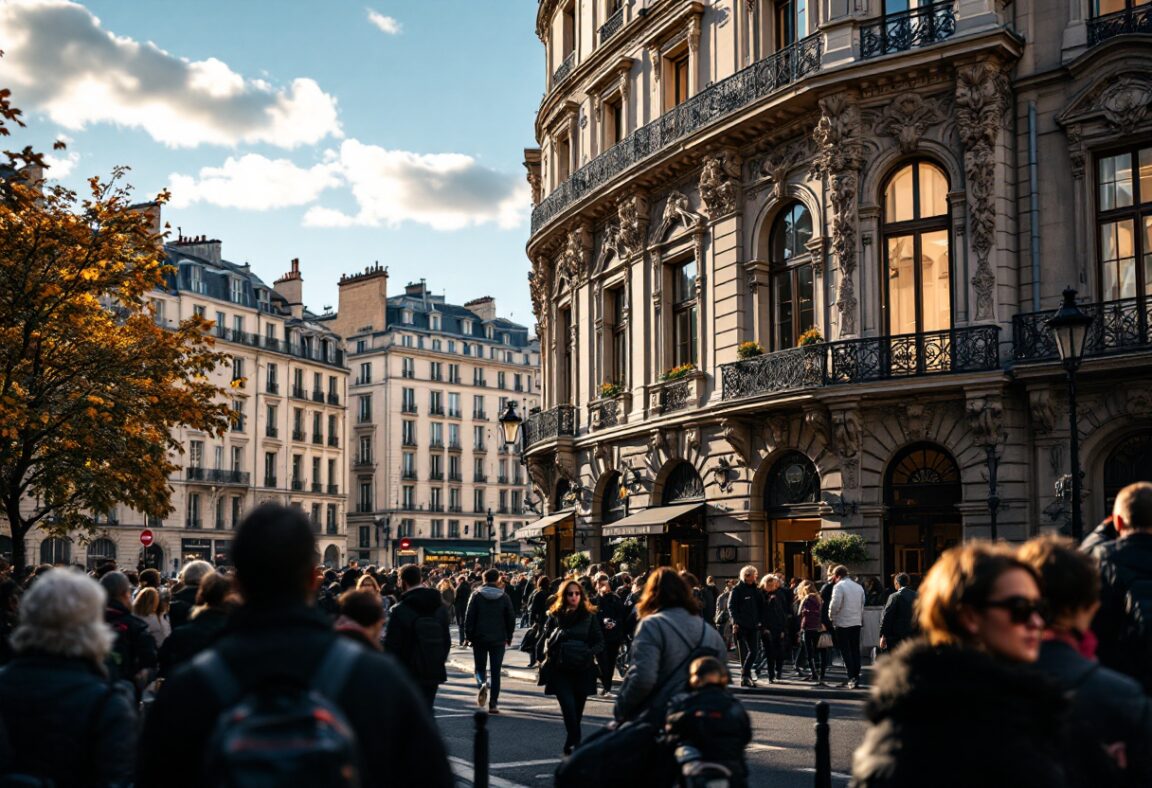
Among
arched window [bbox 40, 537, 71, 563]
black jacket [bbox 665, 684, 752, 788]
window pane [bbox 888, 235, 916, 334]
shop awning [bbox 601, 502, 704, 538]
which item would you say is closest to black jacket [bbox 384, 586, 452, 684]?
black jacket [bbox 665, 684, 752, 788]

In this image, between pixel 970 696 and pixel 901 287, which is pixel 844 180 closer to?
pixel 901 287

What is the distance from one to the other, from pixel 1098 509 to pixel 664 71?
15.3 metres

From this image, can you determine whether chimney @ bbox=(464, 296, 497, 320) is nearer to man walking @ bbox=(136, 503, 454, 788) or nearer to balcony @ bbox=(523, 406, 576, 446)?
balcony @ bbox=(523, 406, 576, 446)

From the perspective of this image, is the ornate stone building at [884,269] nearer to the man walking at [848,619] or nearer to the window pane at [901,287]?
the window pane at [901,287]

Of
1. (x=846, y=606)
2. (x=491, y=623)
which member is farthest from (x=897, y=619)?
(x=491, y=623)

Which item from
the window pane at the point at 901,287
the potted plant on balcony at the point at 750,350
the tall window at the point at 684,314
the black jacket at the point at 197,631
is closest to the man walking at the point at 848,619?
the window pane at the point at 901,287

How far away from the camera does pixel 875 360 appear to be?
985 inches

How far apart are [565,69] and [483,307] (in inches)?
2680

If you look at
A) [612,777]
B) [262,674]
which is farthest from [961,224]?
[262,674]

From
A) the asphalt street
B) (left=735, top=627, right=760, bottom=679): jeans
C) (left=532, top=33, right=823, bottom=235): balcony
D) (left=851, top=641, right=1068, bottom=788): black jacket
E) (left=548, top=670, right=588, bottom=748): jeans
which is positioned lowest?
the asphalt street

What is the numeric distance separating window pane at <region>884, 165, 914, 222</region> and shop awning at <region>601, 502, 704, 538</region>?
7819mm

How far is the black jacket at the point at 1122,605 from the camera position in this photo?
5430 millimetres

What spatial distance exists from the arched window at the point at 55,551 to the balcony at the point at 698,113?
133 ft

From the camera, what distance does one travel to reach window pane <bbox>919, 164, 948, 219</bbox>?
25.1 m
